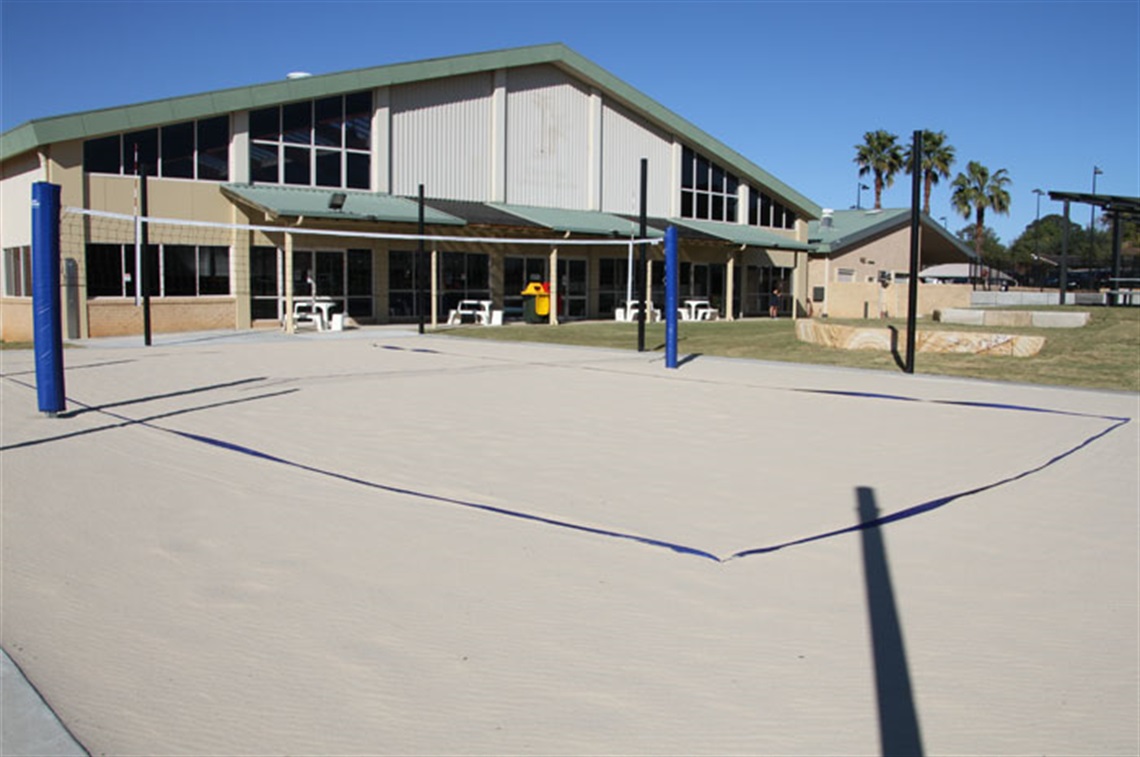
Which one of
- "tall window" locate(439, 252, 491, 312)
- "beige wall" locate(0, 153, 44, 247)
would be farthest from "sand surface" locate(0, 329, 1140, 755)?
"tall window" locate(439, 252, 491, 312)


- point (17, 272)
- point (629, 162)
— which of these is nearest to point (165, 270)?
point (17, 272)

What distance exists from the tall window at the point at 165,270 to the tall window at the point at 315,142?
2.58 m

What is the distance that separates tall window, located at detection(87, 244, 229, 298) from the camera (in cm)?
2300

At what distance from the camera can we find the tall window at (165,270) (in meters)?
23.0

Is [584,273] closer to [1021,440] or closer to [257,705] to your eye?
[1021,440]

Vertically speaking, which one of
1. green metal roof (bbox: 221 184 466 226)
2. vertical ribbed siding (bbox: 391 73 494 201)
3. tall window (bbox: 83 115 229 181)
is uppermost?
vertical ribbed siding (bbox: 391 73 494 201)

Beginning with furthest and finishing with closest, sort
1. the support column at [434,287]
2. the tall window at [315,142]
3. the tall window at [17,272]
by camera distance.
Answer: the support column at [434,287] → the tall window at [315,142] → the tall window at [17,272]

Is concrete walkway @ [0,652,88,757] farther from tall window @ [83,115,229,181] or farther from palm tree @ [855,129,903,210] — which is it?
palm tree @ [855,129,903,210]

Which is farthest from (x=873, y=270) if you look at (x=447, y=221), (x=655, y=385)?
(x=655, y=385)

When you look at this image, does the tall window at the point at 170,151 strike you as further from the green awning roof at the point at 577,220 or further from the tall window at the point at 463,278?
the green awning roof at the point at 577,220

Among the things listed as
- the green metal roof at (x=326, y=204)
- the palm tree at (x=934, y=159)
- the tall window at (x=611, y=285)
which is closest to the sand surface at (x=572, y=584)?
the green metal roof at (x=326, y=204)

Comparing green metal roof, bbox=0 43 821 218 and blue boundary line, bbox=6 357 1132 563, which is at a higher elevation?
green metal roof, bbox=0 43 821 218

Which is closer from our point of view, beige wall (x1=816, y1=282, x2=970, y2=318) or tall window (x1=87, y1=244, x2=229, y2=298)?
tall window (x1=87, y1=244, x2=229, y2=298)

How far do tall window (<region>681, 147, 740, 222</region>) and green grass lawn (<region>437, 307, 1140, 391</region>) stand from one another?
1192 cm
